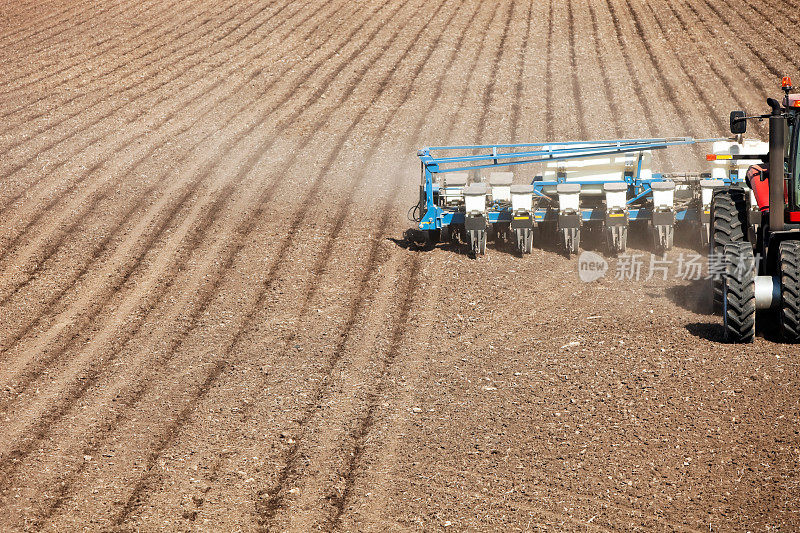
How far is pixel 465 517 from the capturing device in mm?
5973

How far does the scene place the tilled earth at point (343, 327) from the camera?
636 centimetres

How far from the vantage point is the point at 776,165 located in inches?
311

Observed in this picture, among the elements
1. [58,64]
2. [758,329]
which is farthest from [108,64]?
[758,329]

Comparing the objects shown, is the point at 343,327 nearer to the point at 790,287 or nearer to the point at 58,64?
the point at 790,287

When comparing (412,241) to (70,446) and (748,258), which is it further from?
(70,446)

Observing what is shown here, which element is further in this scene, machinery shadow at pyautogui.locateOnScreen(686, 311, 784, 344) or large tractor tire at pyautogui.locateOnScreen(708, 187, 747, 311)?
large tractor tire at pyautogui.locateOnScreen(708, 187, 747, 311)

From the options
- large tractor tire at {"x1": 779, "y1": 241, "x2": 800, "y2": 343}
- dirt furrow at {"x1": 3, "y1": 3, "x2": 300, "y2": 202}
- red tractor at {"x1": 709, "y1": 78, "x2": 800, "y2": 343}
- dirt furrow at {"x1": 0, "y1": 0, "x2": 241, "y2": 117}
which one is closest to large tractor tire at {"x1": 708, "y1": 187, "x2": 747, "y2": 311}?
red tractor at {"x1": 709, "y1": 78, "x2": 800, "y2": 343}

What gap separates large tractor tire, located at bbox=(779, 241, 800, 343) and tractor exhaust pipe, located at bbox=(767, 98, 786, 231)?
28 cm

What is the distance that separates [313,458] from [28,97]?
1675 cm

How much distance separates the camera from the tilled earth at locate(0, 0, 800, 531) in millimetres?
6355

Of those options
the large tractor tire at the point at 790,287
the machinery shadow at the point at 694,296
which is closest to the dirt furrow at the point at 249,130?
the machinery shadow at the point at 694,296

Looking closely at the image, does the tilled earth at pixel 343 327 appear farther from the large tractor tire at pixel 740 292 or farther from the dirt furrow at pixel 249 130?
the large tractor tire at pixel 740 292

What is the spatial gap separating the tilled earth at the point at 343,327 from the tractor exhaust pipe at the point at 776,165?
128 cm

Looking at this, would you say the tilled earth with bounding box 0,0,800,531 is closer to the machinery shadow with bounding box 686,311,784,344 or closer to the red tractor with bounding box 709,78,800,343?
the machinery shadow with bounding box 686,311,784,344
